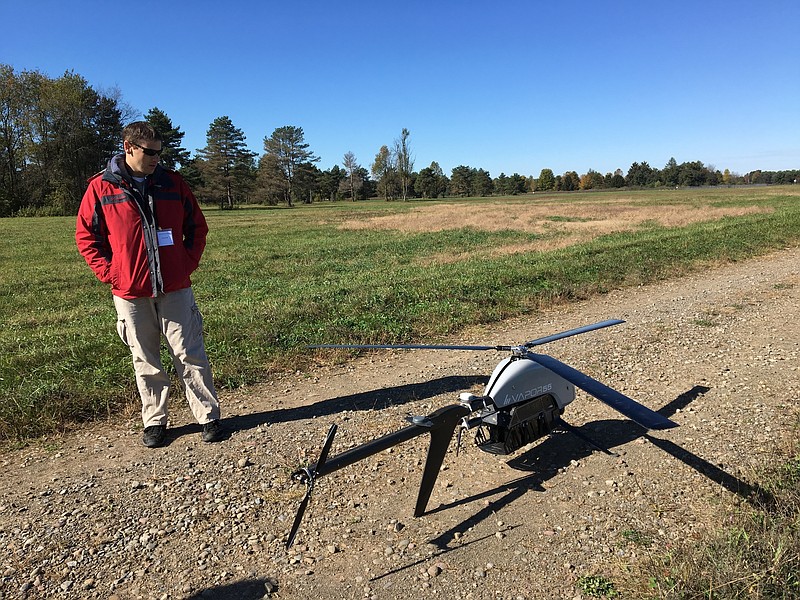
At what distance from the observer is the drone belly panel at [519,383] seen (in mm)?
3516

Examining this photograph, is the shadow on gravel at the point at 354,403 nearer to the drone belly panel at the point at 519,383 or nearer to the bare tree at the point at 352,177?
the drone belly panel at the point at 519,383

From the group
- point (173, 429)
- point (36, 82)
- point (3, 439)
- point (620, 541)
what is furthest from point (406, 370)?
point (36, 82)

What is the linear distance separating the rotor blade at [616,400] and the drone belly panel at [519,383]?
112 mm

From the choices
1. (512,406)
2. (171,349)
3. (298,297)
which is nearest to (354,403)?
(171,349)

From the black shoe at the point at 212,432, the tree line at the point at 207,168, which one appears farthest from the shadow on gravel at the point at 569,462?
the tree line at the point at 207,168

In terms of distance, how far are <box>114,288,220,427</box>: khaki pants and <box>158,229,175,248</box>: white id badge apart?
0.44 metres

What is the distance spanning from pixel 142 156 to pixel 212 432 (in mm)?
2413

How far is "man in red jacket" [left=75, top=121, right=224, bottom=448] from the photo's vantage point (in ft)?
13.8

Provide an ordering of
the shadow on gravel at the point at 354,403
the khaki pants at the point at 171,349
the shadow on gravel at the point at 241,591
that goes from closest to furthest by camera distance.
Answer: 1. the shadow on gravel at the point at 241,591
2. the khaki pants at the point at 171,349
3. the shadow on gravel at the point at 354,403

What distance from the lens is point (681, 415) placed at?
4.89 m

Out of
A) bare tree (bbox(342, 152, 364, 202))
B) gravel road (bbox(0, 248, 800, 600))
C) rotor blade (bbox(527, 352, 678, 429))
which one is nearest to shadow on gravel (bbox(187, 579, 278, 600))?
gravel road (bbox(0, 248, 800, 600))

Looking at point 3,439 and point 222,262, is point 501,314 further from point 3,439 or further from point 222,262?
point 222,262

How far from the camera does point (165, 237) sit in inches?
173

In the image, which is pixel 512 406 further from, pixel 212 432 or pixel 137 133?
pixel 137 133
